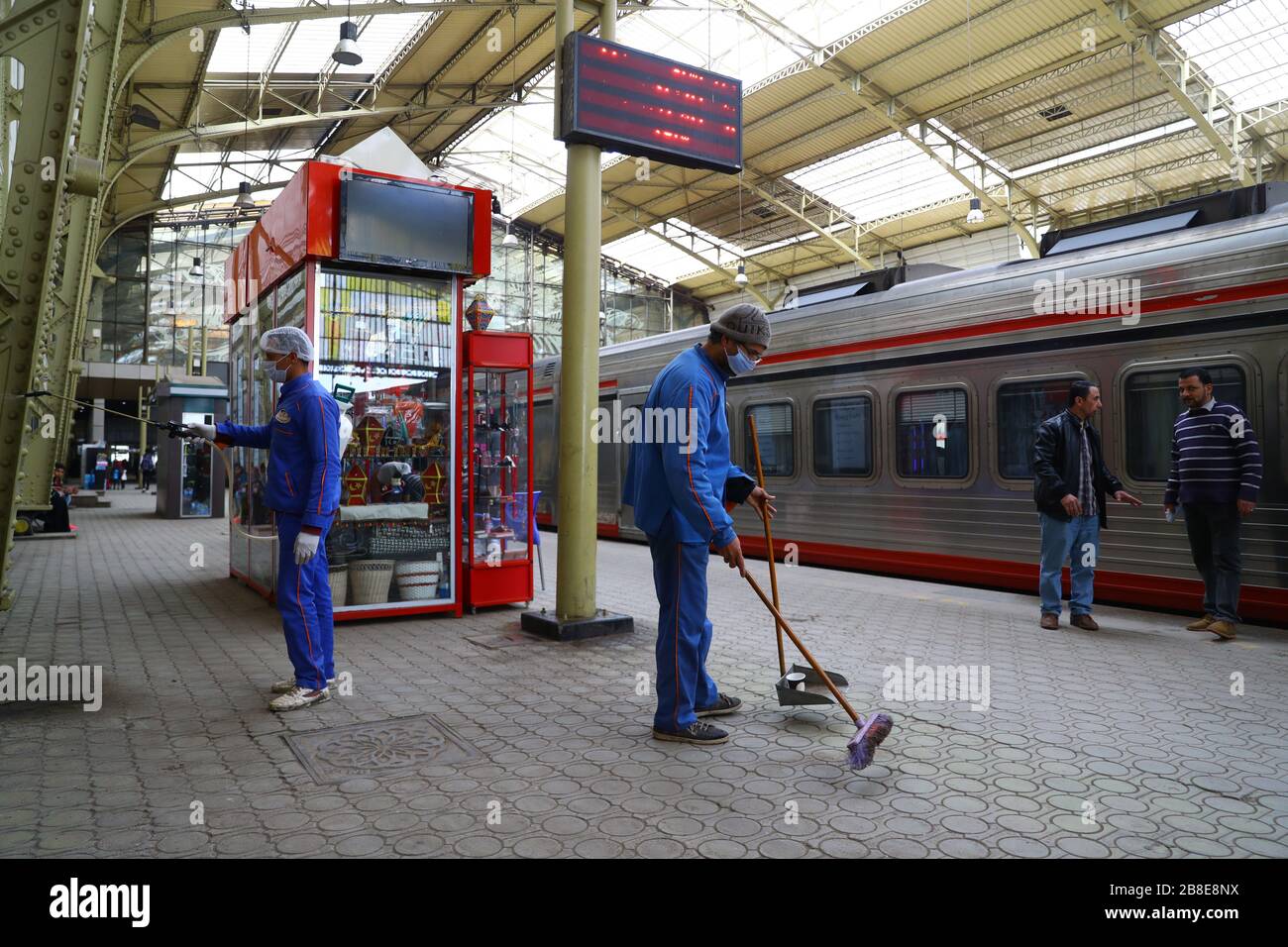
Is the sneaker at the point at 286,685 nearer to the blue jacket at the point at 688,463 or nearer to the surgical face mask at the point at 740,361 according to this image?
the blue jacket at the point at 688,463

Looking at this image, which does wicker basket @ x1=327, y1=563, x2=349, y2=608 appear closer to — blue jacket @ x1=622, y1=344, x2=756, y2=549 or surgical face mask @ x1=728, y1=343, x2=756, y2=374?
blue jacket @ x1=622, y1=344, x2=756, y2=549

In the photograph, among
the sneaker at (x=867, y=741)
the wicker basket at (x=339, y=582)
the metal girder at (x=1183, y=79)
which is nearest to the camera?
the sneaker at (x=867, y=741)

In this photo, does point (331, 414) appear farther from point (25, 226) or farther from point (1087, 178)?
point (1087, 178)

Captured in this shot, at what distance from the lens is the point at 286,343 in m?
4.77

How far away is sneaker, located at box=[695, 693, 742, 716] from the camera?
4.29 metres

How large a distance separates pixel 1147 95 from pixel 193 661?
1909 centimetres

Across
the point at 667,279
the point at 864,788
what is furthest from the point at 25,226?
the point at 667,279

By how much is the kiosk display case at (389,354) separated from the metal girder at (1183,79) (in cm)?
1279

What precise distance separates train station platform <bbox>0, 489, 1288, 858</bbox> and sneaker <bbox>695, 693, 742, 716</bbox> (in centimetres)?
8

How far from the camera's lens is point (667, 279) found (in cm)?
3534

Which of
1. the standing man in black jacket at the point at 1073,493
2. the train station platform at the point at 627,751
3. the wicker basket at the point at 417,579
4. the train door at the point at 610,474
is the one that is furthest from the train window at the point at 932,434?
the train door at the point at 610,474

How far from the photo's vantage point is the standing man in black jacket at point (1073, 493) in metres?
6.58

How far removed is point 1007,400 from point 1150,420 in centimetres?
127

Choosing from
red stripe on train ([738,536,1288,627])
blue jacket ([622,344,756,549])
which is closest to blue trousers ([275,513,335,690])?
blue jacket ([622,344,756,549])
